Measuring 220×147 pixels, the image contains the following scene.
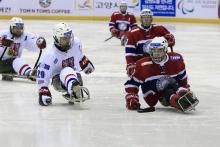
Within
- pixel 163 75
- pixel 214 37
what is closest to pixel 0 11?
pixel 214 37

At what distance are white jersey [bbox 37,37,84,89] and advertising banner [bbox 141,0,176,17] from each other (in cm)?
1208

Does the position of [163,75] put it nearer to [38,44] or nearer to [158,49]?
[158,49]

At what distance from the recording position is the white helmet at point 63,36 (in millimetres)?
5906

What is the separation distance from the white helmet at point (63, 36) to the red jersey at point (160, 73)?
71 centimetres

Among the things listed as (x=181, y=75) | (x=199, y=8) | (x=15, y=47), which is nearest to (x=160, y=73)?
(x=181, y=75)

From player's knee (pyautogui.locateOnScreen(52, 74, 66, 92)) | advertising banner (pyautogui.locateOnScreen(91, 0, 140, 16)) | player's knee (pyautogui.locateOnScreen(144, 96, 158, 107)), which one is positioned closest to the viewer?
player's knee (pyautogui.locateOnScreen(144, 96, 158, 107))

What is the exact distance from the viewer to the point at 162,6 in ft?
59.6

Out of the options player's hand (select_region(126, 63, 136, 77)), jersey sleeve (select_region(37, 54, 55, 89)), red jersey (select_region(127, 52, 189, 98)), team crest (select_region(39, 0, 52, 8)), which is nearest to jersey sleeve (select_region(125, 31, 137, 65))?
player's hand (select_region(126, 63, 136, 77))

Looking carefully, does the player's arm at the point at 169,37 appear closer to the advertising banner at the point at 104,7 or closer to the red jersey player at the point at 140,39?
the red jersey player at the point at 140,39

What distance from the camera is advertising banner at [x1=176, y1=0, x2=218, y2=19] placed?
1784cm

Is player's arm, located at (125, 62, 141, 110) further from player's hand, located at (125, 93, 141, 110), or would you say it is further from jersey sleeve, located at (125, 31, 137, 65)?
jersey sleeve, located at (125, 31, 137, 65)

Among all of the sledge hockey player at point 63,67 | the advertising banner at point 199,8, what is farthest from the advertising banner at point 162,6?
the sledge hockey player at point 63,67

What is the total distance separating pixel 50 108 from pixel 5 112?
411mm

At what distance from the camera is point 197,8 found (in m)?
17.9
